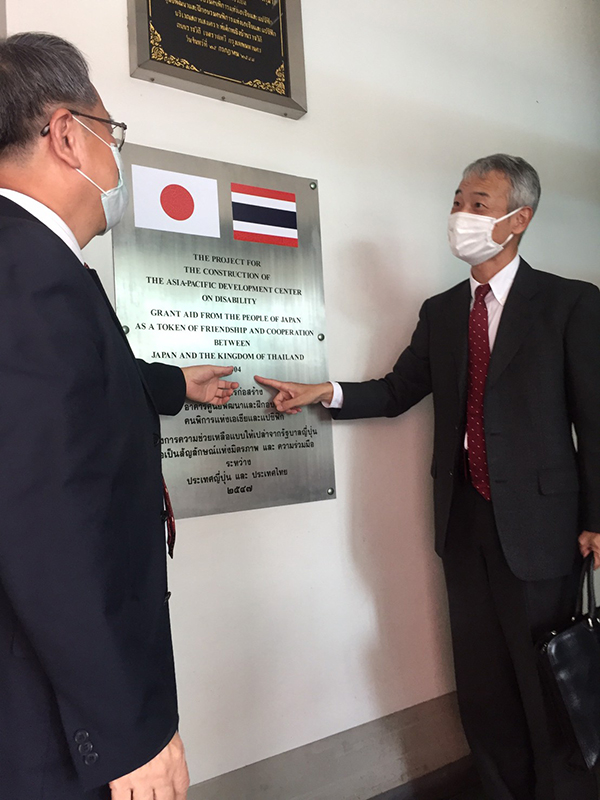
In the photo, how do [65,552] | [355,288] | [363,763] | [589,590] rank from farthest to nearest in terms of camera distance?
[355,288] < [363,763] < [589,590] < [65,552]

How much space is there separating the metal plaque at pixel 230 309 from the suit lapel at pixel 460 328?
371 millimetres

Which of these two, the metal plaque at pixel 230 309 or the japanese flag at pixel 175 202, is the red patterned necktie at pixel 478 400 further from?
the japanese flag at pixel 175 202

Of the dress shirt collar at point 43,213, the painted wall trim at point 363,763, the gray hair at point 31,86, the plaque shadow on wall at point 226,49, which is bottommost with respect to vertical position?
the painted wall trim at point 363,763

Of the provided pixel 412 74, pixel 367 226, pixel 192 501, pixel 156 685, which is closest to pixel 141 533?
pixel 156 685

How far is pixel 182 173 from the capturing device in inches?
58.2

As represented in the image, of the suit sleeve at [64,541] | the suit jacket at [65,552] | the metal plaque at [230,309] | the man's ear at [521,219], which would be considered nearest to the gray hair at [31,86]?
the suit jacket at [65,552]

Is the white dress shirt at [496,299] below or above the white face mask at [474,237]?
below

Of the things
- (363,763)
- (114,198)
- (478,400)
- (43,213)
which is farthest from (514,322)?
(363,763)

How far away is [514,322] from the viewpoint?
1531 millimetres

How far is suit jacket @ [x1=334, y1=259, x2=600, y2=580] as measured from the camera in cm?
145

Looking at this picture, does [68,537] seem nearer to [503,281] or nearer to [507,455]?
[507,455]

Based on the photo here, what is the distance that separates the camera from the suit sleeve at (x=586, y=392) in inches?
56.8

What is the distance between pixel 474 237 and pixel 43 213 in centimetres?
116

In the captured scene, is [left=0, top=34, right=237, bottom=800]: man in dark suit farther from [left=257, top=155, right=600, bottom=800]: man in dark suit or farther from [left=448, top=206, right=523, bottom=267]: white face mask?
[left=448, top=206, right=523, bottom=267]: white face mask
